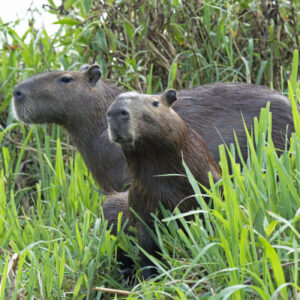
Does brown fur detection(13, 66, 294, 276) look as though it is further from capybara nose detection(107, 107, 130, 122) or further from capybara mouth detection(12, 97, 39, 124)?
capybara nose detection(107, 107, 130, 122)

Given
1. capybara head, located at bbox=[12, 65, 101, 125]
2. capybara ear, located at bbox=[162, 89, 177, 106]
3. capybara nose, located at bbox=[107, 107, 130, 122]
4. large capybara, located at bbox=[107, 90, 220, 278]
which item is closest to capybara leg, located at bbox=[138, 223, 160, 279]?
large capybara, located at bbox=[107, 90, 220, 278]

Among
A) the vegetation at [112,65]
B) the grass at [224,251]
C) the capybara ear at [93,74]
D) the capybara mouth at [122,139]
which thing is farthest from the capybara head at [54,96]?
the capybara mouth at [122,139]

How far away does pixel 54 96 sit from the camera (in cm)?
421

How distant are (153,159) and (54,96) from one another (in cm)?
144

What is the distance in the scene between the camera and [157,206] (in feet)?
9.62

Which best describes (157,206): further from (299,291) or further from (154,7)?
(154,7)

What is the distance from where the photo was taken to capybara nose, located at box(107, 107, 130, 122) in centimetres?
283

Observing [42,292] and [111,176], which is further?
[111,176]

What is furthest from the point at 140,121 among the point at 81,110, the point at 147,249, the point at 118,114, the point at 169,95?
the point at 81,110

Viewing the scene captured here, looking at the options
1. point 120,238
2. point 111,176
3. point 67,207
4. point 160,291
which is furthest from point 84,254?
point 111,176

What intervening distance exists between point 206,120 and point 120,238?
1.28 meters

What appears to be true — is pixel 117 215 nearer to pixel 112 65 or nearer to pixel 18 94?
pixel 18 94

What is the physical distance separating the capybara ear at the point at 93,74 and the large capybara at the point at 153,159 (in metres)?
1.30

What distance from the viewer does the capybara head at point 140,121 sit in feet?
9.27
